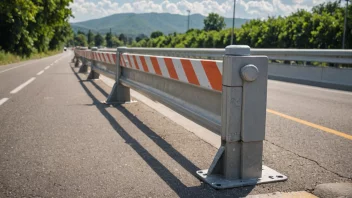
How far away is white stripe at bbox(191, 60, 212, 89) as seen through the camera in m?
3.61

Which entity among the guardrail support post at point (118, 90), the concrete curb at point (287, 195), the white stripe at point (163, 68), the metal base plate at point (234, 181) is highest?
the white stripe at point (163, 68)

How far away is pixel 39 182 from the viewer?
10.6ft

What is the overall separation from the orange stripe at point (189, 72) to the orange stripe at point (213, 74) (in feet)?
0.78

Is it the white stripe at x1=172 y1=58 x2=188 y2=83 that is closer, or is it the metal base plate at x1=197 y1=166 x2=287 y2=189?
the metal base plate at x1=197 y1=166 x2=287 y2=189

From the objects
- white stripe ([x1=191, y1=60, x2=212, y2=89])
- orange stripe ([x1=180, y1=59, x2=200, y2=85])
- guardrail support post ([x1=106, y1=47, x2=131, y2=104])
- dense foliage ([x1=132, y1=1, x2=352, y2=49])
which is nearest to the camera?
white stripe ([x1=191, y1=60, x2=212, y2=89])

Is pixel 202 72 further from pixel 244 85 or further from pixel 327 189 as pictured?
pixel 327 189

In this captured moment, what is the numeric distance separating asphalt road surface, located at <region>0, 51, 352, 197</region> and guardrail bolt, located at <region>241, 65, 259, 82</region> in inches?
37.0

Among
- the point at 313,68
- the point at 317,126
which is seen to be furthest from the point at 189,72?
the point at 313,68

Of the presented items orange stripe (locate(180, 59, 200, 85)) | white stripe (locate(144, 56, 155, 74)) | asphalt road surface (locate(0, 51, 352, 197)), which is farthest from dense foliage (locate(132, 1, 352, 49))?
orange stripe (locate(180, 59, 200, 85))

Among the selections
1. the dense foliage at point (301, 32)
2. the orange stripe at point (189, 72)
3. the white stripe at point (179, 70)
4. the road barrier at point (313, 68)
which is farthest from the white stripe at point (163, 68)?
the dense foliage at point (301, 32)

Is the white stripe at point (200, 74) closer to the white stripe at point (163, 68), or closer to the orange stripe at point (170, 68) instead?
the orange stripe at point (170, 68)

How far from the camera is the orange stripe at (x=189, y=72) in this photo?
3.85m

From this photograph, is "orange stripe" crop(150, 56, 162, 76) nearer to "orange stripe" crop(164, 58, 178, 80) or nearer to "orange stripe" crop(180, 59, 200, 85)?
"orange stripe" crop(164, 58, 178, 80)

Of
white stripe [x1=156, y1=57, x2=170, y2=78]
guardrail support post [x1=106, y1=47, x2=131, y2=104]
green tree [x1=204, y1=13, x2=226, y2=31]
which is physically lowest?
guardrail support post [x1=106, y1=47, x2=131, y2=104]
